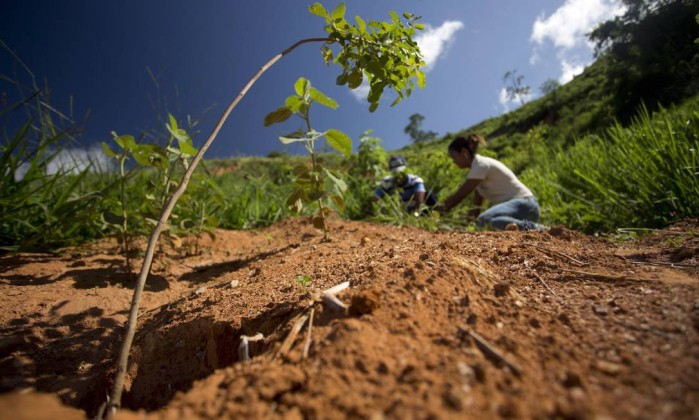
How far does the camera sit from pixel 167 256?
2168mm

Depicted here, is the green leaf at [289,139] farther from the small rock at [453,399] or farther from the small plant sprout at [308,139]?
the small rock at [453,399]

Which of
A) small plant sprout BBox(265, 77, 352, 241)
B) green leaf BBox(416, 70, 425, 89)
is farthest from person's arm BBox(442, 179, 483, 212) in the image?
green leaf BBox(416, 70, 425, 89)

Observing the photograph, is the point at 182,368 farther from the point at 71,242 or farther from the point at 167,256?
the point at 71,242

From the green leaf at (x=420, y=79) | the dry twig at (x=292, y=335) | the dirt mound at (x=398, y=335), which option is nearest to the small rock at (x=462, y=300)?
the dirt mound at (x=398, y=335)

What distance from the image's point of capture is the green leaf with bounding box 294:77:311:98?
1.52m

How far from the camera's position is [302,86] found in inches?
60.4

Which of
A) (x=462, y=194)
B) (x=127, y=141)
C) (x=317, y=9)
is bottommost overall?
(x=462, y=194)

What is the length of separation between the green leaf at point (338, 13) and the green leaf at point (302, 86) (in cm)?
30

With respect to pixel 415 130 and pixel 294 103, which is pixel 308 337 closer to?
pixel 294 103

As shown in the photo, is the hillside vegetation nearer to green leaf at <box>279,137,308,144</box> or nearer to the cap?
green leaf at <box>279,137,308,144</box>

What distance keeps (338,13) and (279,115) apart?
489 millimetres

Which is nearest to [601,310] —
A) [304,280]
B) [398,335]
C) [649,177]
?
[398,335]

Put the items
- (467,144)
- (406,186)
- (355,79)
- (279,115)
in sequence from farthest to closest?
(406,186)
(467,144)
(279,115)
(355,79)

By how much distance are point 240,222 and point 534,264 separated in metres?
2.83
